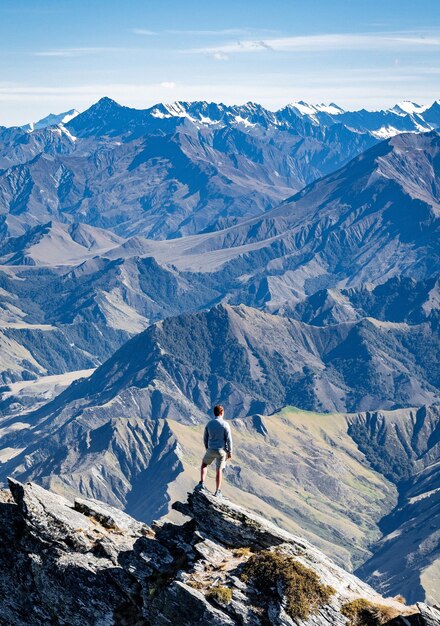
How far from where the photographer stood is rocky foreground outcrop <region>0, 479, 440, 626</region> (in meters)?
51.9

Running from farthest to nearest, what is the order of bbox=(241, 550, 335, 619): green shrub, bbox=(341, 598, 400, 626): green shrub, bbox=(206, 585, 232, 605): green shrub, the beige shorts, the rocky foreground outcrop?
the beige shorts, bbox=(206, 585, 232, 605): green shrub, the rocky foreground outcrop, bbox=(241, 550, 335, 619): green shrub, bbox=(341, 598, 400, 626): green shrub

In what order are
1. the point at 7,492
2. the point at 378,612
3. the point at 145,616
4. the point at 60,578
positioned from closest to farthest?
the point at 378,612, the point at 145,616, the point at 60,578, the point at 7,492

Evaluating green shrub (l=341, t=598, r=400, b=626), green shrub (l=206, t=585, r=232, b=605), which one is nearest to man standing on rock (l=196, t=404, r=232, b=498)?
green shrub (l=206, t=585, r=232, b=605)

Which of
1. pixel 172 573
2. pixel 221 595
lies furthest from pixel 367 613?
pixel 172 573

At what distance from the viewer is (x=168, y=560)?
5559 cm

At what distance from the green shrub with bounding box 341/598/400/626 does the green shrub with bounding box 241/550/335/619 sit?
4.04 ft

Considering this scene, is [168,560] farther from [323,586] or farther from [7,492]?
[7,492]

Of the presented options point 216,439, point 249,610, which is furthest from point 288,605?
point 216,439

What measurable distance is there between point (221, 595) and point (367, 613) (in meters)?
7.38

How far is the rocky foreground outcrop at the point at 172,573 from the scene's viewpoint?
170ft

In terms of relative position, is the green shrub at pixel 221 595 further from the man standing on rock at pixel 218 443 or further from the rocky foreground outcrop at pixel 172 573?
the man standing on rock at pixel 218 443

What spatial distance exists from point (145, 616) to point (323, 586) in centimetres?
977

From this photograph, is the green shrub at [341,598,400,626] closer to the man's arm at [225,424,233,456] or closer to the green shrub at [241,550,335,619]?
the green shrub at [241,550,335,619]

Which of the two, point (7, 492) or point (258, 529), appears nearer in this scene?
point (258, 529)
